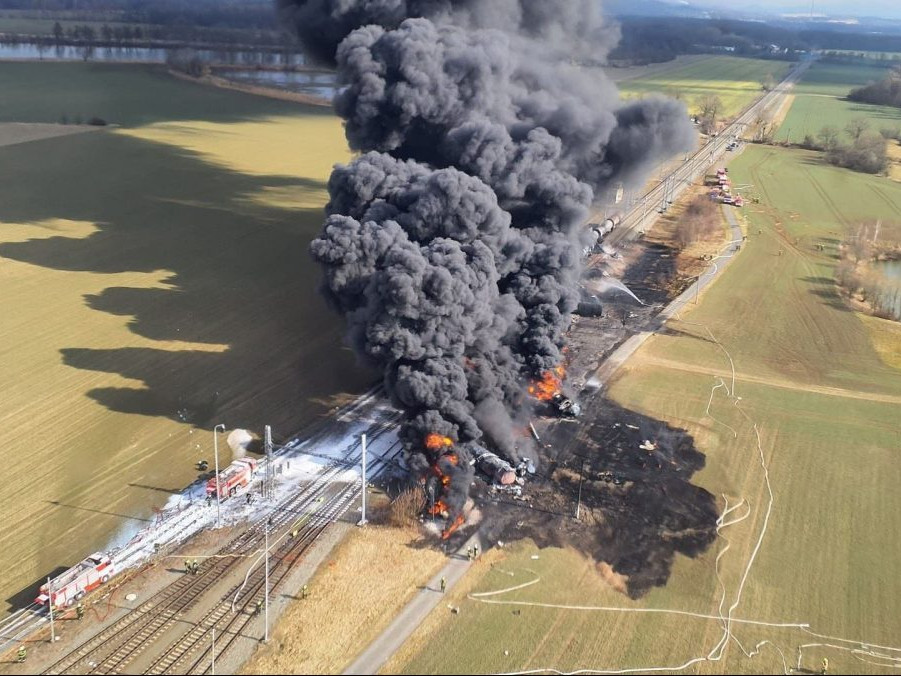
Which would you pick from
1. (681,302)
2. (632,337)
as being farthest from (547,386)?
(681,302)

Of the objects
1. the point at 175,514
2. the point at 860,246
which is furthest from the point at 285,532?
the point at 860,246

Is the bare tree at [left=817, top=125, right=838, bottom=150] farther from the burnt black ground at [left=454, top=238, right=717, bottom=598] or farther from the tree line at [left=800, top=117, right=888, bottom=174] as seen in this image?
the burnt black ground at [left=454, top=238, right=717, bottom=598]

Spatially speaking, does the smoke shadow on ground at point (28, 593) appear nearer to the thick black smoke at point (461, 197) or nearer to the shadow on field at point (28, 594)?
the shadow on field at point (28, 594)

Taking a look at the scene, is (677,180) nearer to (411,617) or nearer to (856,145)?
(856,145)

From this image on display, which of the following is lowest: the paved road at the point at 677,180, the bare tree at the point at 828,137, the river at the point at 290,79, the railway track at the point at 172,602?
the railway track at the point at 172,602

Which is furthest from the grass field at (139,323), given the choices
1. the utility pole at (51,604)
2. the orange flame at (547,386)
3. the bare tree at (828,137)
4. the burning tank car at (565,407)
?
the bare tree at (828,137)

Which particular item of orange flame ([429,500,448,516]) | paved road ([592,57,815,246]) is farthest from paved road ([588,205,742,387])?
orange flame ([429,500,448,516])
